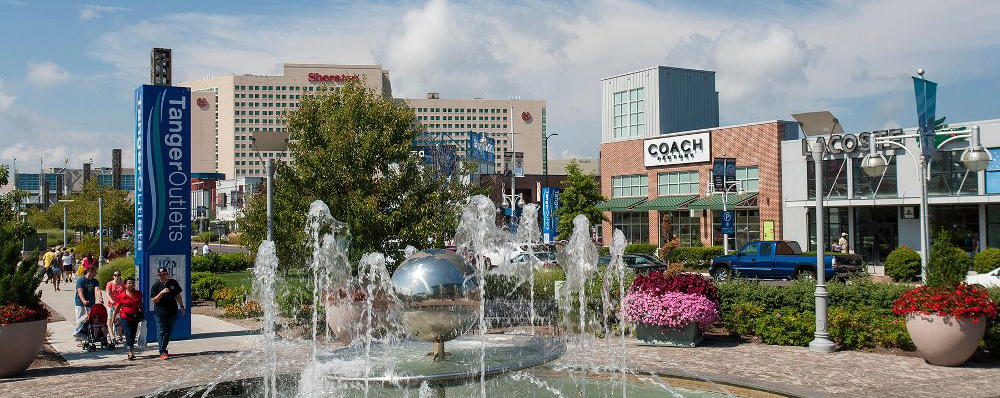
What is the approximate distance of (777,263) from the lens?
3075 centimetres

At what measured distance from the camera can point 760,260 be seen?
3133cm

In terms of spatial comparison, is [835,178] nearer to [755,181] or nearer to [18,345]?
[755,181]

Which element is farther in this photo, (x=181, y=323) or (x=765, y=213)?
(x=765, y=213)

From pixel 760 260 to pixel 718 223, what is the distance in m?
19.6

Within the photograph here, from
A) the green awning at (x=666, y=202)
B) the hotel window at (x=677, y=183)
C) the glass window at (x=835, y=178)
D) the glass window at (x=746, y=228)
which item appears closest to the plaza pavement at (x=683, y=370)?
the glass window at (x=835, y=178)

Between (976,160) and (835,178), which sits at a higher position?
(835,178)

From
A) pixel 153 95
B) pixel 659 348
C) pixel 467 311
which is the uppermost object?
pixel 153 95

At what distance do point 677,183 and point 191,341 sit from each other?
40.9 meters

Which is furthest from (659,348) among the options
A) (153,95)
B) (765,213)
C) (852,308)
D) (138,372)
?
(765,213)

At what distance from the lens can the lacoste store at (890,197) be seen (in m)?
38.1

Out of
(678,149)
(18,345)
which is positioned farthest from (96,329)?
(678,149)

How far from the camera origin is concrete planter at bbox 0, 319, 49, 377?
12836mm

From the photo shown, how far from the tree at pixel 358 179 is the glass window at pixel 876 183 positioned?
91.8 ft

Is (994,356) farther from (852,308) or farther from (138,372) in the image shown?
(138,372)
